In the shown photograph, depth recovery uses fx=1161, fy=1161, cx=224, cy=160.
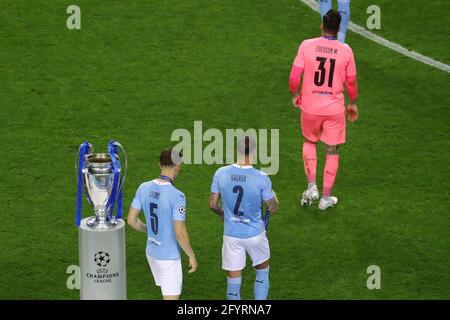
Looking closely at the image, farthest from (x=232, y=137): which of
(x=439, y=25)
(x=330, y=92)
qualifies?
(x=439, y=25)

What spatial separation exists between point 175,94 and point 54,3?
131 inches

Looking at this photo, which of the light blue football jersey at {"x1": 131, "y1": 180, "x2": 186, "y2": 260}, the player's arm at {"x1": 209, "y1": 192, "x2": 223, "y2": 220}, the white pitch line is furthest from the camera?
the white pitch line

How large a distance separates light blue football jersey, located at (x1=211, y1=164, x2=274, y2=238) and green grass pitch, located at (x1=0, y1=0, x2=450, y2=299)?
42.6 inches

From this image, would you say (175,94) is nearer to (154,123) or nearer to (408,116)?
(154,123)

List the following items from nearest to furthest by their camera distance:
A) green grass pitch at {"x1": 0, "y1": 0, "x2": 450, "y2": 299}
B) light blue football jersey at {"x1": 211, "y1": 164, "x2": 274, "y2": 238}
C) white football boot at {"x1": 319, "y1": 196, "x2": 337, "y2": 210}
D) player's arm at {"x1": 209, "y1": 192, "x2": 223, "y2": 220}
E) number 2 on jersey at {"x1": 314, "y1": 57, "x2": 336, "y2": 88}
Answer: light blue football jersey at {"x1": 211, "y1": 164, "x2": 274, "y2": 238}
player's arm at {"x1": 209, "y1": 192, "x2": 223, "y2": 220}
green grass pitch at {"x1": 0, "y1": 0, "x2": 450, "y2": 299}
number 2 on jersey at {"x1": 314, "y1": 57, "x2": 336, "y2": 88}
white football boot at {"x1": 319, "y1": 196, "x2": 337, "y2": 210}

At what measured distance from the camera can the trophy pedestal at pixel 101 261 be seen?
35.2ft

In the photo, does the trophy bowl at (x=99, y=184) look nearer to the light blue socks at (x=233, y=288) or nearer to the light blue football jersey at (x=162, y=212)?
the light blue football jersey at (x=162, y=212)

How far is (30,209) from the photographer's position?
44.9 ft

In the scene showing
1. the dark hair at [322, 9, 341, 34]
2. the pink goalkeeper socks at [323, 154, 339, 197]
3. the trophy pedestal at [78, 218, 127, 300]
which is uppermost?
the dark hair at [322, 9, 341, 34]

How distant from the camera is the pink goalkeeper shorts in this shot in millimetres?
13562

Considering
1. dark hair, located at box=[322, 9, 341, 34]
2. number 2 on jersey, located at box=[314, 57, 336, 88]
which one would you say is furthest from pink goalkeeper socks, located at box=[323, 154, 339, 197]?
dark hair, located at box=[322, 9, 341, 34]

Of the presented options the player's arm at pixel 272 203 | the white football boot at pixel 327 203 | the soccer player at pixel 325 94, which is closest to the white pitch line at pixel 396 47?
the soccer player at pixel 325 94

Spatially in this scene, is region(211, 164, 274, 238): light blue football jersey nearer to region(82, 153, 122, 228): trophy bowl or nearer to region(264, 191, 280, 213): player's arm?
region(264, 191, 280, 213): player's arm

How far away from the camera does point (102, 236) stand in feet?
35.1
